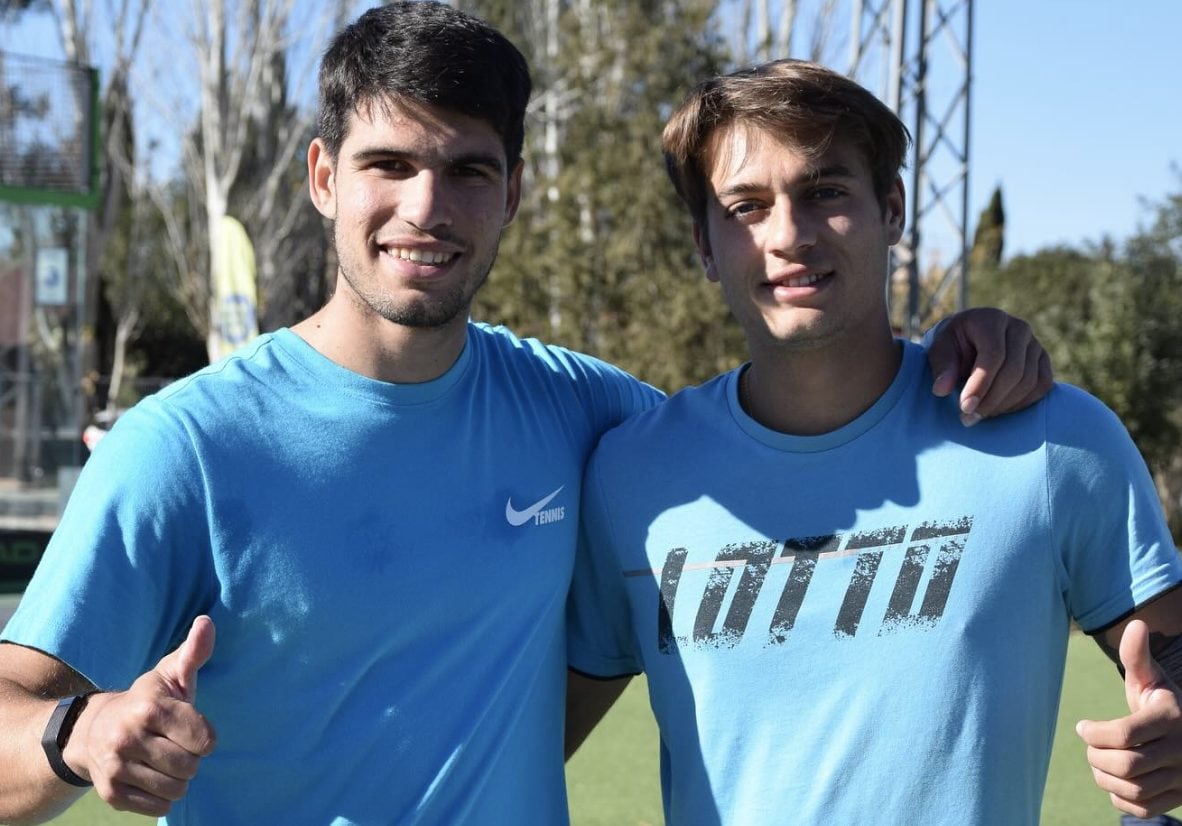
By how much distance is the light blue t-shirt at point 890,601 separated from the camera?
212cm

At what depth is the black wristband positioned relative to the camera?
5.83 feet

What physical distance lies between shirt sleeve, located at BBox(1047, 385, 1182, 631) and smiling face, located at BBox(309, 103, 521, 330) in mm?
1025

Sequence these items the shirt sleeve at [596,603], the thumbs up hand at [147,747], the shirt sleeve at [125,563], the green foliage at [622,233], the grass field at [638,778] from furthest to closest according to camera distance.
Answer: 1. the green foliage at [622,233]
2. the grass field at [638,778]
3. the shirt sleeve at [596,603]
4. the shirt sleeve at [125,563]
5. the thumbs up hand at [147,747]

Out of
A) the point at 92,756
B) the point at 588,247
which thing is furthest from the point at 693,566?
the point at 588,247

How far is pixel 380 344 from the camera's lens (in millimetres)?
2357

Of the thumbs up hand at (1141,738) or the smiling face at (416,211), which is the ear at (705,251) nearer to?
the smiling face at (416,211)

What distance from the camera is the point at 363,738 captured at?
2158 mm

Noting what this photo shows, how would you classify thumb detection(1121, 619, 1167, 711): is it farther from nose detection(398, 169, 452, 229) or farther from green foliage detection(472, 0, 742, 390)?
green foliage detection(472, 0, 742, 390)

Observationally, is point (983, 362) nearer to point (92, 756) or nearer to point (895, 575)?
point (895, 575)

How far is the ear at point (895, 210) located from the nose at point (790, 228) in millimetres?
237

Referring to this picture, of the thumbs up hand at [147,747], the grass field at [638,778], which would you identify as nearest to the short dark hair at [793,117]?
the thumbs up hand at [147,747]

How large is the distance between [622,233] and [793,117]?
1177 cm

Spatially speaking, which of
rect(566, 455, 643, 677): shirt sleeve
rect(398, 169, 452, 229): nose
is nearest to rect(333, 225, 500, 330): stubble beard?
rect(398, 169, 452, 229): nose

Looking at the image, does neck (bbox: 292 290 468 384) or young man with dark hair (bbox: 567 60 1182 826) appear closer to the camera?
young man with dark hair (bbox: 567 60 1182 826)
